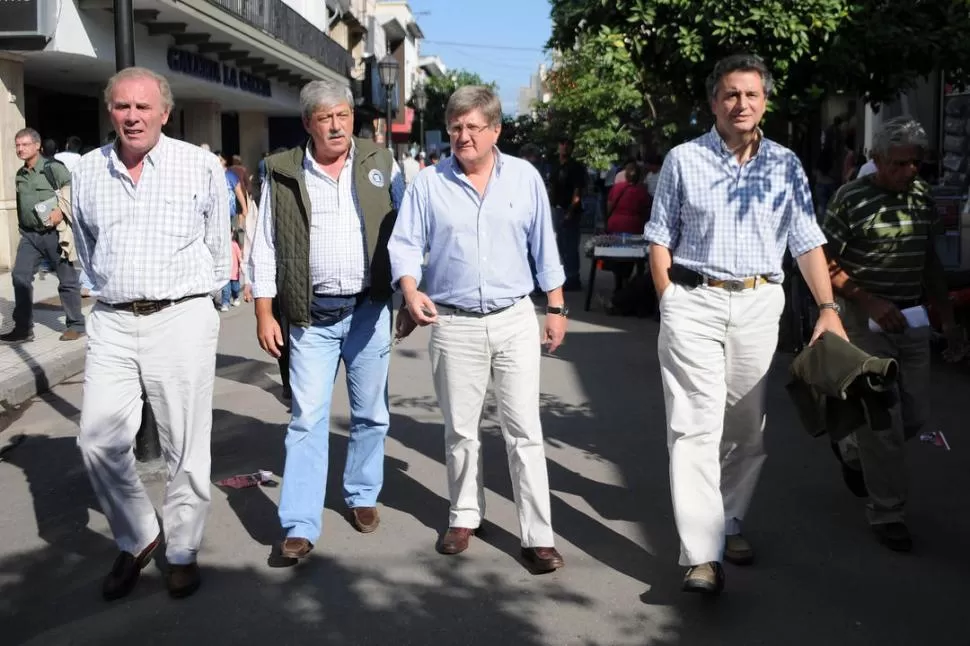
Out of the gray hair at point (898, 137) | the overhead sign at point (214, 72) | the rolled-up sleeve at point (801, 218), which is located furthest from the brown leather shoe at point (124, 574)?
the overhead sign at point (214, 72)

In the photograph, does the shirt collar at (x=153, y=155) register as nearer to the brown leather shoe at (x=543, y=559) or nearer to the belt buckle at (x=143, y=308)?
the belt buckle at (x=143, y=308)

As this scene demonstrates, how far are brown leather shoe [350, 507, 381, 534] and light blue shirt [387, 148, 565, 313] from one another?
1091 mm

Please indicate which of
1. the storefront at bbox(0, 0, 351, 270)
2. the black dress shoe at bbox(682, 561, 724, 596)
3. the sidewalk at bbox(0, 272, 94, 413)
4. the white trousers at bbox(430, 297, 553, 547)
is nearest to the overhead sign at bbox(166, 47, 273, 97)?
the storefront at bbox(0, 0, 351, 270)

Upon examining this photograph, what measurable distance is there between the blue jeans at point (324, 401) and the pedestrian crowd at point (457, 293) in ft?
0.03

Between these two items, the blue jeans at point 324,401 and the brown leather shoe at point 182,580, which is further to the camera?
the blue jeans at point 324,401

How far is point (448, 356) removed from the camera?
4734 millimetres

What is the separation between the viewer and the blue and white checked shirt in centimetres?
444

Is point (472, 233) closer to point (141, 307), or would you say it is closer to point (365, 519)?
point (141, 307)

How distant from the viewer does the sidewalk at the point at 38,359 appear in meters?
8.38

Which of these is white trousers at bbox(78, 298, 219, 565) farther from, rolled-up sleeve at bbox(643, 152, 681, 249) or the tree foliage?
the tree foliage

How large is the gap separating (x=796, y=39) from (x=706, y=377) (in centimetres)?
590

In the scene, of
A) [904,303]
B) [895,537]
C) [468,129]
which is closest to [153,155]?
[468,129]

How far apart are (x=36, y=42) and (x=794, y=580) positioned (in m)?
14.4

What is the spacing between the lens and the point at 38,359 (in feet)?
30.7
